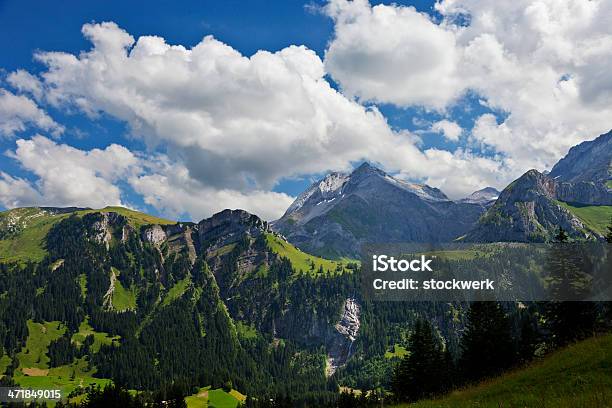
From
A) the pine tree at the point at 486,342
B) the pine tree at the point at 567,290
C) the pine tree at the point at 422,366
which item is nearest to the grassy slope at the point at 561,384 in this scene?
the pine tree at the point at 567,290

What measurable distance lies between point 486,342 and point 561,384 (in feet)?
134

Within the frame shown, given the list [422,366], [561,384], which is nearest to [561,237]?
[422,366]

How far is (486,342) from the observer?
2251 inches

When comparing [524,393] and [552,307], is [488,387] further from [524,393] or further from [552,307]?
[552,307]

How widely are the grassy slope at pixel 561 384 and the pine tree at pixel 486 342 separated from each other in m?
34.3

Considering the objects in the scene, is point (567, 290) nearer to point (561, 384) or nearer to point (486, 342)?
point (486, 342)

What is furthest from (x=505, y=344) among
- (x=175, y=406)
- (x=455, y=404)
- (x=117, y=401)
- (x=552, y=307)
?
(x=175, y=406)

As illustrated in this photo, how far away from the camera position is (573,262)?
54062 millimetres

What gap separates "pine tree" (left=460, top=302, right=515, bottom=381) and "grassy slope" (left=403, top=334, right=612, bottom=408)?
112 feet

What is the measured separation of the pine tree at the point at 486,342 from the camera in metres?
56.4

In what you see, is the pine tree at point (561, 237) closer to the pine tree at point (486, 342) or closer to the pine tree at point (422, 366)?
the pine tree at point (486, 342)

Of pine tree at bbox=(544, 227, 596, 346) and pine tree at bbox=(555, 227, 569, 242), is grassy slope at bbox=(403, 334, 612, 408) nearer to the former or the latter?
pine tree at bbox=(544, 227, 596, 346)

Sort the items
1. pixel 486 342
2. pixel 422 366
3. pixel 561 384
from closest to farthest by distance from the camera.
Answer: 1. pixel 561 384
2. pixel 486 342
3. pixel 422 366

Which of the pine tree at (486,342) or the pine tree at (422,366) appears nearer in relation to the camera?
the pine tree at (486,342)
